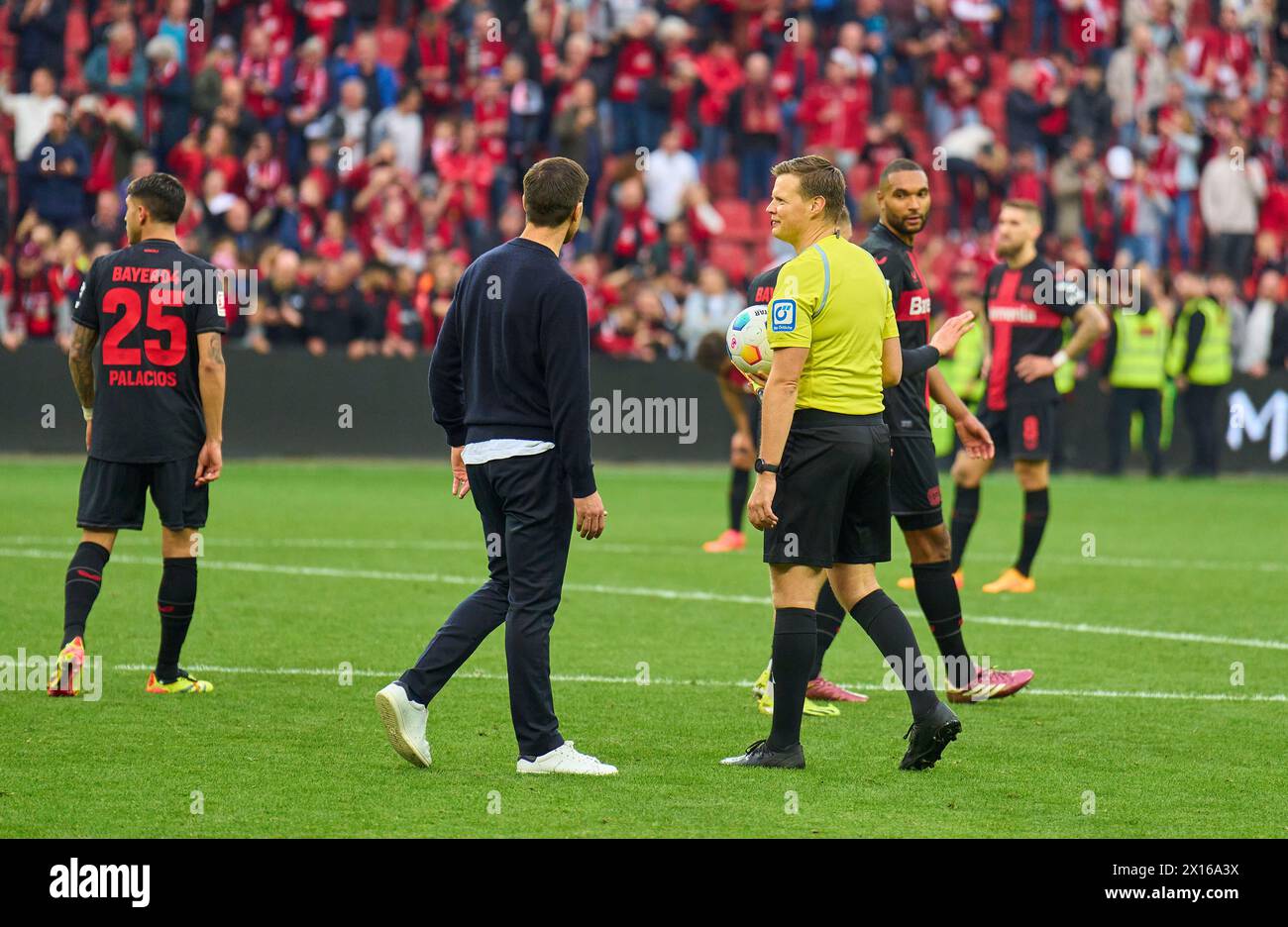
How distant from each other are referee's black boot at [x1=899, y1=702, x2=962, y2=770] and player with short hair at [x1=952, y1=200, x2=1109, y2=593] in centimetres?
540

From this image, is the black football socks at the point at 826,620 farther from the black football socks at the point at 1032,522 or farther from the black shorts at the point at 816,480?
the black football socks at the point at 1032,522

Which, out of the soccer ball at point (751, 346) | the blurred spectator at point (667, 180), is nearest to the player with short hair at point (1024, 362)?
the soccer ball at point (751, 346)

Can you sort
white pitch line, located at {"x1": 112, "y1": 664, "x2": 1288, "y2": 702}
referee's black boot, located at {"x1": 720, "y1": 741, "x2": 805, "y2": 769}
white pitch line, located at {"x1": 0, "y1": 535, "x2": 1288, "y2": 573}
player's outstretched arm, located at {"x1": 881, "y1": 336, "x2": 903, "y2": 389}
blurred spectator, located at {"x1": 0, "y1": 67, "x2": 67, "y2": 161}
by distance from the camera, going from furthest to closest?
blurred spectator, located at {"x1": 0, "y1": 67, "x2": 67, "y2": 161} < white pitch line, located at {"x1": 0, "y1": 535, "x2": 1288, "y2": 573} < white pitch line, located at {"x1": 112, "y1": 664, "x2": 1288, "y2": 702} < player's outstretched arm, located at {"x1": 881, "y1": 336, "x2": 903, "y2": 389} < referee's black boot, located at {"x1": 720, "y1": 741, "x2": 805, "y2": 769}

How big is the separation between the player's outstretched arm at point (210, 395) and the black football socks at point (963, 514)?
541cm

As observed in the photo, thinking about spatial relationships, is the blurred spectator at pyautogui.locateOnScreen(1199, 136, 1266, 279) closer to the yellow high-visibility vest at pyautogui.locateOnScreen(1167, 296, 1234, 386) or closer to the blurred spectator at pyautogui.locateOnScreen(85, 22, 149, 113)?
the yellow high-visibility vest at pyautogui.locateOnScreen(1167, 296, 1234, 386)

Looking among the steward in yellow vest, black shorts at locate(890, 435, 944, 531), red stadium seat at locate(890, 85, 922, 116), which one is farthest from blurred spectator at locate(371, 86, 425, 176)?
black shorts at locate(890, 435, 944, 531)

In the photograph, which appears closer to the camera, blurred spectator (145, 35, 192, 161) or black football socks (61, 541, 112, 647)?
black football socks (61, 541, 112, 647)

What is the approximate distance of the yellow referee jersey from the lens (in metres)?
6.88

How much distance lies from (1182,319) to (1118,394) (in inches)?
51.0

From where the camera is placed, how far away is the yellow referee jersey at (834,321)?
6.88 m

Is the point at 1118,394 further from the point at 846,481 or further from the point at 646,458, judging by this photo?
the point at 846,481

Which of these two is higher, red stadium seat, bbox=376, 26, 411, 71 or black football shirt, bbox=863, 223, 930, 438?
red stadium seat, bbox=376, 26, 411, 71

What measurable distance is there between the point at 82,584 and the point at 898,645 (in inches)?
144
